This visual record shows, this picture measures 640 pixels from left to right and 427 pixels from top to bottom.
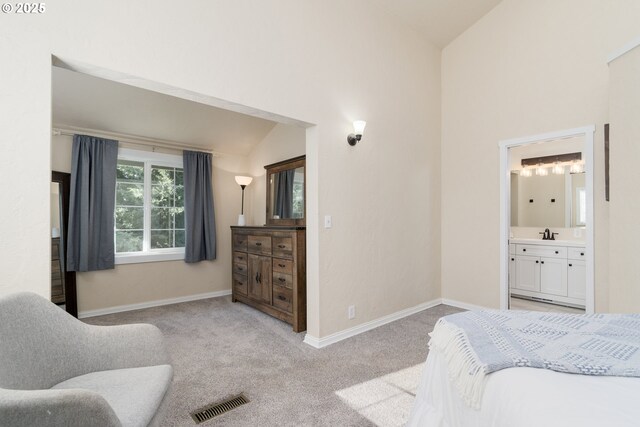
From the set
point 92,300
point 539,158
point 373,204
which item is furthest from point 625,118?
point 92,300

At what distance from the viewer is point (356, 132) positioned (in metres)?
3.14

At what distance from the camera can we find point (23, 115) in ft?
5.21

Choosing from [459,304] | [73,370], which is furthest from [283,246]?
[459,304]

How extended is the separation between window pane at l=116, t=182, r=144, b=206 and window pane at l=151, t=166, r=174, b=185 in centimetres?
20

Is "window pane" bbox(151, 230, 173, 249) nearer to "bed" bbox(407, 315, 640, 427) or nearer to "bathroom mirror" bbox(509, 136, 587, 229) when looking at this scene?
"bed" bbox(407, 315, 640, 427)

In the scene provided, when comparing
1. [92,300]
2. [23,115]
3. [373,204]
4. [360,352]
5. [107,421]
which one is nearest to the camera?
[107,421]

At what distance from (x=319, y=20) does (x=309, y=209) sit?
1.83 m

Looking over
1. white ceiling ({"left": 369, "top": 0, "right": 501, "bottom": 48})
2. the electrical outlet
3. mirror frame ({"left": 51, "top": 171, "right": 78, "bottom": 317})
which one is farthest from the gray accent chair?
white ceiling ({"left": 369, "top": 0, "right": 501, "bottom": 48})

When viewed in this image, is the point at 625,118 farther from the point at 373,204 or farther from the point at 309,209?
the point at 309,209

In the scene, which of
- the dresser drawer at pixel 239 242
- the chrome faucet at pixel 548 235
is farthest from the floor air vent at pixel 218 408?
the chrome faucet at pixel 548 235

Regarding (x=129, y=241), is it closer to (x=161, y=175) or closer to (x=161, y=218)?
(x=161, y=218)

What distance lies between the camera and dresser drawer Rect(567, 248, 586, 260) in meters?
3.92

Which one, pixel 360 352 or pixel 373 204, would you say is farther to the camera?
pixel 373 204

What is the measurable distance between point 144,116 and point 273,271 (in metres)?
2.50
